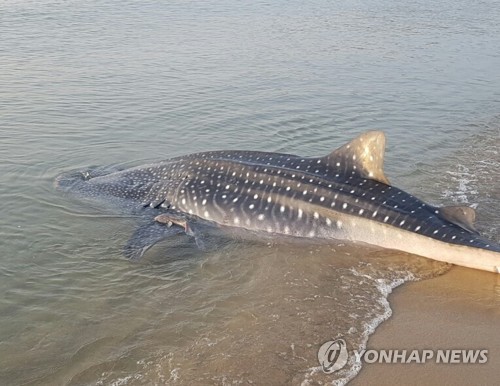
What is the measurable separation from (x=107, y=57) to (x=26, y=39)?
3.82 meters

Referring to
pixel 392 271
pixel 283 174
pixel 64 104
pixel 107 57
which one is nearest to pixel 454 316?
pixel 392 271

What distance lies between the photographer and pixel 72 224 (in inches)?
336

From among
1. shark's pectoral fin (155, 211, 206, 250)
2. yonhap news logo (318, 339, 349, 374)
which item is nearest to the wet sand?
yonhap news logo (318, 339, 349, 374)

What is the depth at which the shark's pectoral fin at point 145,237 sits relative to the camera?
765 cm

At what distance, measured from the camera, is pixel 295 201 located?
8.38m

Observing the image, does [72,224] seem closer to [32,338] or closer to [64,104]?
[32,338]

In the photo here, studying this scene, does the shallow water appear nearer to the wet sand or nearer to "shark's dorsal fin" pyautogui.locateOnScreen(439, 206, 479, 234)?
the wet sand

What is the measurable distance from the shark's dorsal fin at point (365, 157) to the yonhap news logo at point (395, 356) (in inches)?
117

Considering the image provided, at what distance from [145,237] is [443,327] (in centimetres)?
404

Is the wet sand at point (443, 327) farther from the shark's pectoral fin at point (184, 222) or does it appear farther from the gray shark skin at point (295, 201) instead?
the shark's pectoral fin at point (184, 222)

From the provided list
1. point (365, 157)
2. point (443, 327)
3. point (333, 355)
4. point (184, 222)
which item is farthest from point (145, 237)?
point (443, 327)

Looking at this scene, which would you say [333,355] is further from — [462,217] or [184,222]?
[184,222]

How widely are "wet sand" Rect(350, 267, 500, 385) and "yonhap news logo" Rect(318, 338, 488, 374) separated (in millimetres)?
61

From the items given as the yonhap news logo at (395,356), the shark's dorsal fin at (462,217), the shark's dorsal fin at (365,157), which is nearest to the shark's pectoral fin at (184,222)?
the shark's dorsal fin at (365,157)
